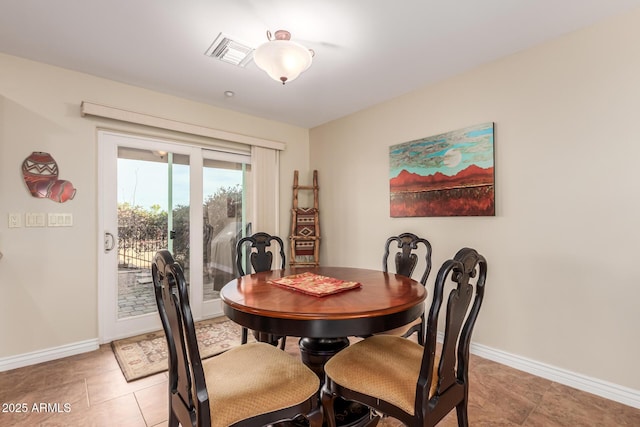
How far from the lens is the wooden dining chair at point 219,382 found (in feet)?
3.48

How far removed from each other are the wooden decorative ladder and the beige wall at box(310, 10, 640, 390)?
1.57 meters

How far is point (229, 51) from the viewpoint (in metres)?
2.35

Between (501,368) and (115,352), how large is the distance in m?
3.21

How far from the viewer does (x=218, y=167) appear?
370 cm

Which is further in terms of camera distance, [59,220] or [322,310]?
[59,220]

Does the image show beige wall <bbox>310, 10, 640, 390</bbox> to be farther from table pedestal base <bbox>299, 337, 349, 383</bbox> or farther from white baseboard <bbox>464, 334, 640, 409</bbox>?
table pedestal base <bbox>299, 337, 349, 383</bbox>

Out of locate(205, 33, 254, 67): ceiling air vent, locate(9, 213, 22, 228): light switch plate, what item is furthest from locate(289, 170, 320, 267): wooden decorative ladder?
locate(9, 213, 22, 228): light switch plate

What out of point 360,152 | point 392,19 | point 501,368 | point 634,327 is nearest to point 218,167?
point 360,152

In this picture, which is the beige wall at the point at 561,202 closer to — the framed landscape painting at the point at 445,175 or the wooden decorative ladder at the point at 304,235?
the framed landscape painting at the point at 445,175

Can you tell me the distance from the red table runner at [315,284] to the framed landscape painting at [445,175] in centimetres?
148

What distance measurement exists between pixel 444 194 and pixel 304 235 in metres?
1.90

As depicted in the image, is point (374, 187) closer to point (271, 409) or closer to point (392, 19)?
point (392, 19)

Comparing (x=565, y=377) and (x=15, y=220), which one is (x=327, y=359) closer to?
(x=565, y=377)

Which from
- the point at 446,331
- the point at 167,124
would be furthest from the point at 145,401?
the point at 167,124
